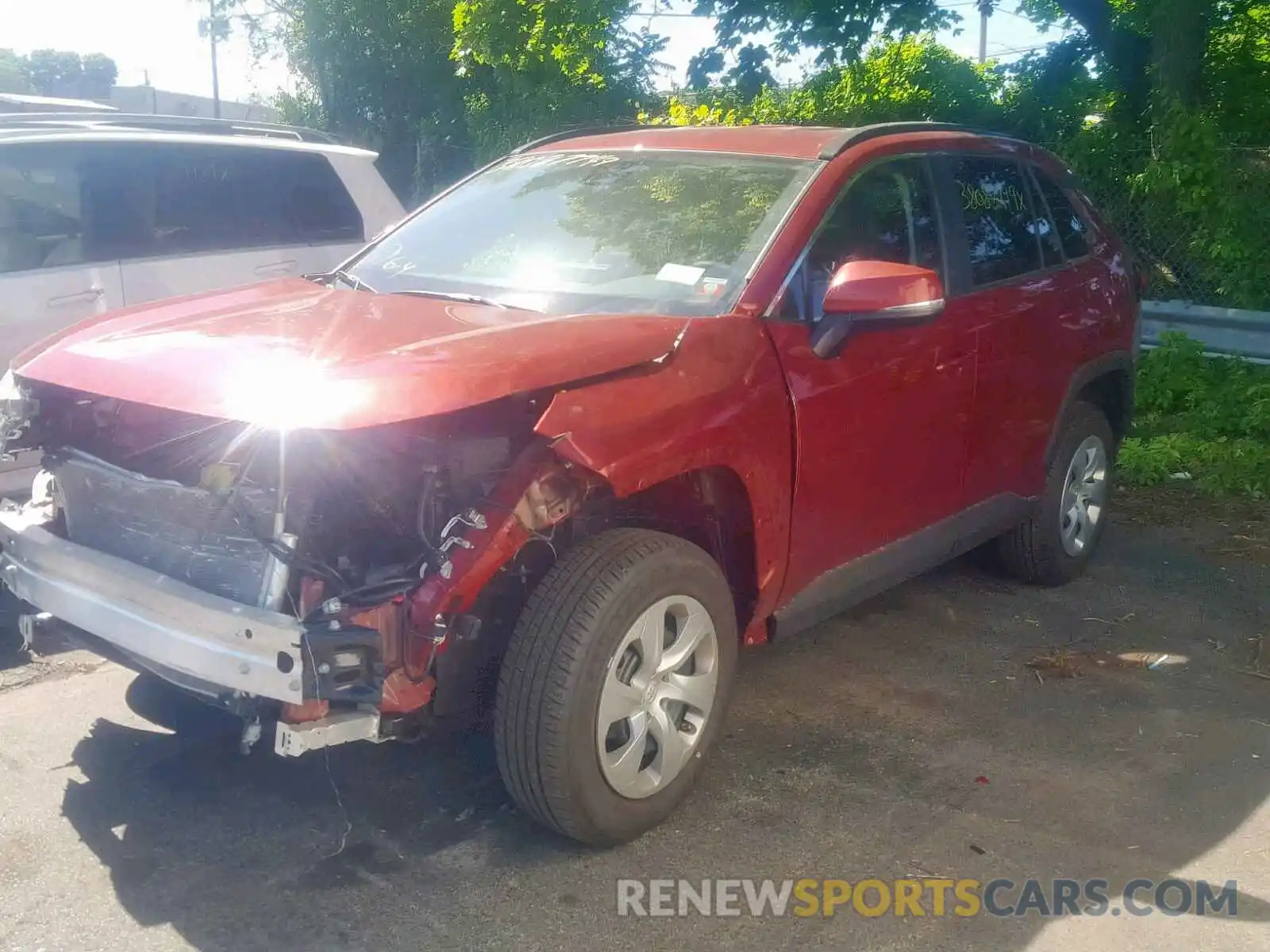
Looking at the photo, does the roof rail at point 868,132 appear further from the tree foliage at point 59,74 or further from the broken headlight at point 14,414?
the tree foliage at point 59,74

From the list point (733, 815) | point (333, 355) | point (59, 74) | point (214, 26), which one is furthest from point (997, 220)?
point (59, 74)

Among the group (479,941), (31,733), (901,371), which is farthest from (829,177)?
(31,733)

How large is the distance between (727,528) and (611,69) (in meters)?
9.79

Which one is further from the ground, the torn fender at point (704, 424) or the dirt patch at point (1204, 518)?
the torn fender at point (704, 424)

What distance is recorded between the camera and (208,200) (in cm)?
635

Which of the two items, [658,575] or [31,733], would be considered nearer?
[658,575]

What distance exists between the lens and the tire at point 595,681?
10.3 feet

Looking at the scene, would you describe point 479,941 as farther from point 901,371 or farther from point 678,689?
point 901,371

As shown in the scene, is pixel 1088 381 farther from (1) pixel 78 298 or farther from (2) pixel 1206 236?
(1) pixel 78 298

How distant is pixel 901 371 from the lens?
4.17m

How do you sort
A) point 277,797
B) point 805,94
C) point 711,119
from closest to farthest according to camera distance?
point 277,797
point 711,119
point 805,94

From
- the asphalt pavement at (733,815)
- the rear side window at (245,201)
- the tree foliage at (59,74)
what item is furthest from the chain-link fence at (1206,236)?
the tree foliage at (59,74)

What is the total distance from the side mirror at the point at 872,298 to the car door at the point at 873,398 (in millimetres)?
63

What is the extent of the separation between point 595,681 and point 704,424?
0.76 m
